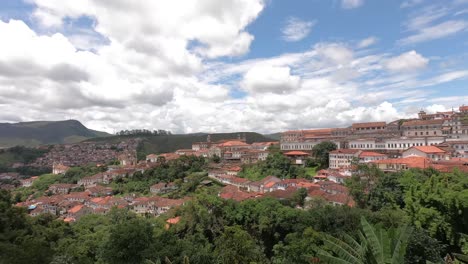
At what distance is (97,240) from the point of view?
28.8 meters

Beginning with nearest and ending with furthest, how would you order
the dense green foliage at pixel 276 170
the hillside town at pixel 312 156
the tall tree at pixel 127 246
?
the tall tree at pixel 127 246
the hillside town at pixel 312 156
the dense green foliage at pixel 276 170

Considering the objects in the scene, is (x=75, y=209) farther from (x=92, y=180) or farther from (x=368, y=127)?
(x=368, y=127)

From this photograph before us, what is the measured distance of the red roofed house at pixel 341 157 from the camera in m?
51.8

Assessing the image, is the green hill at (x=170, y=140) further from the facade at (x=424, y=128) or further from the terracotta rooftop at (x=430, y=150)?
the terracotta rooftop at (x=430, y=150)

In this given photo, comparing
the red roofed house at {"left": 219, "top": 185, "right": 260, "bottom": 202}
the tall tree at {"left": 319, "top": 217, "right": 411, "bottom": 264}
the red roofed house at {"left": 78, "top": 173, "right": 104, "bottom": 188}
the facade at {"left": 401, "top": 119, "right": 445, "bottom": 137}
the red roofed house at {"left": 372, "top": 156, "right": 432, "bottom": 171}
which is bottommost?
the red roofed house at {"left": 78, "top": 173, "right": 104, "bottom": 188}

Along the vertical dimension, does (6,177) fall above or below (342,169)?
below

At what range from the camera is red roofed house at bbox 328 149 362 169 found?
51.8 m

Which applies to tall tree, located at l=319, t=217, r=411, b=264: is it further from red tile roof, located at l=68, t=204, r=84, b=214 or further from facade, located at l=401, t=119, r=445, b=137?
facade, located at l=401, t=119, r=445, b=137

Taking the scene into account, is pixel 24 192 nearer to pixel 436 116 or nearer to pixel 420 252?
pixel 420 252

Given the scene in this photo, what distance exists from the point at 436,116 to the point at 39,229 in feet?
253

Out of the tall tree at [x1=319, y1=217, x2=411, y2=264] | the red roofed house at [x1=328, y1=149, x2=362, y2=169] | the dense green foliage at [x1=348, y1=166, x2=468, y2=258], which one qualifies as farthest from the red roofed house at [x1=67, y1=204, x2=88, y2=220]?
the tall tree at [x1=319, y1=217, x2=411, y2=264]

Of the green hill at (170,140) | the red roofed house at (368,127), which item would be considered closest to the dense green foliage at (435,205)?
the red roofed house at (368,127)

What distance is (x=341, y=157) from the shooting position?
53.2 metres

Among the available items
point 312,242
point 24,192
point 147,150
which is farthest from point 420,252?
point 147,150
